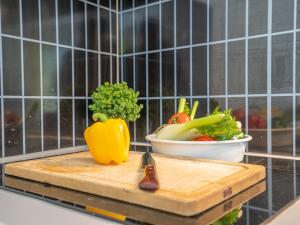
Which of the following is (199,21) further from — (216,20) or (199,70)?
(199,70)

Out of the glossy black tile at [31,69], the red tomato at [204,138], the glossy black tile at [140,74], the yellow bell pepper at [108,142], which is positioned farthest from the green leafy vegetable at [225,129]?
the glossy black tile at [31,69]

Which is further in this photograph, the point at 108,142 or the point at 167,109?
the point at 167,109

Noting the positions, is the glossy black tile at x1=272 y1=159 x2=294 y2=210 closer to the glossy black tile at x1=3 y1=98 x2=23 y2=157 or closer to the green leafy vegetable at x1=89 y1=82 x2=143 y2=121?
the green leafy vegetable at x1=89 y1=82 x2=143 y2=121

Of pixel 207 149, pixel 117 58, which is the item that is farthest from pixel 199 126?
pixel 117 58

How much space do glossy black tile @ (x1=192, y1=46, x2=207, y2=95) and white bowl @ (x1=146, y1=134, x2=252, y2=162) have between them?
31 centimetres

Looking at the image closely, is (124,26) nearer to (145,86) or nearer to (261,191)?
(145,86)

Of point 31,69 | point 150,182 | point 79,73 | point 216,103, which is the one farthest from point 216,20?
point 150,182

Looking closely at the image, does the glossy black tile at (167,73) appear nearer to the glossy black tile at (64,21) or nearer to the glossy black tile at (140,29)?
the glossy black tile at (140,29)

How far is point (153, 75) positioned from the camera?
1.21m

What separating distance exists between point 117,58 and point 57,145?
44 centimetres

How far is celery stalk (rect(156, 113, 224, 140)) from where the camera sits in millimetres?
805

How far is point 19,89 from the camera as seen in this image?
97 cm

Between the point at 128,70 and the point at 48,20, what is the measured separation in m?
0.37

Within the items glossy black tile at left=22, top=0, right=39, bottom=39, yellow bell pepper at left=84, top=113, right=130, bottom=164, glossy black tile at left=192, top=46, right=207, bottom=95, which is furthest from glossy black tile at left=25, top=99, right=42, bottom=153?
glossy black tile at left=192, top=46, right=207, bottom=95
